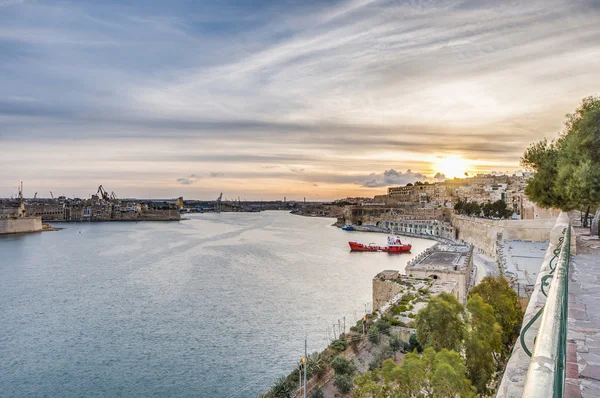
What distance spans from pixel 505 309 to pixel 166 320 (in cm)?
1021

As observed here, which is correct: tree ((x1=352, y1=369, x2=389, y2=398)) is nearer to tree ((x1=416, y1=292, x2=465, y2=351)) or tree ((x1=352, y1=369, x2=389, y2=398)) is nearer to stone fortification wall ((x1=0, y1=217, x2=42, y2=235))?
tree ((x1=416, y1=292, x2=465, y2=351))

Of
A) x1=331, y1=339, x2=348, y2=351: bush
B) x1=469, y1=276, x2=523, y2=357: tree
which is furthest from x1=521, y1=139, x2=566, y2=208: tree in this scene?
x1=331, y1=339, x2=348, y2=351: bush

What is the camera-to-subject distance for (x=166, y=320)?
1288 centimetres

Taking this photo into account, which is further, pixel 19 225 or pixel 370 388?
pixel 19 225

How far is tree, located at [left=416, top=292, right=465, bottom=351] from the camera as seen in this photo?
5.38 m

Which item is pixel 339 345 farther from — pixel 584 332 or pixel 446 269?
pixel 584 332

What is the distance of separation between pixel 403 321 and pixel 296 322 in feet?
12.7

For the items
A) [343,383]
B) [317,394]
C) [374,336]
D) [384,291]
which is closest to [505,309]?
[343,383]

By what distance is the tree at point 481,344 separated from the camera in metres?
4.75

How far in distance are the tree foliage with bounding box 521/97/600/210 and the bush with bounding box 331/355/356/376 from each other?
4.44m

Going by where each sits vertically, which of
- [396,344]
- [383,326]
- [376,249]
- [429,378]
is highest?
[429,378]

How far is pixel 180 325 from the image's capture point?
12.4 m

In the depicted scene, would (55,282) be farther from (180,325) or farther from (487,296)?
(487,296)

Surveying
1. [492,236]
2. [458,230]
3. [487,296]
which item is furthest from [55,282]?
[458,230]
